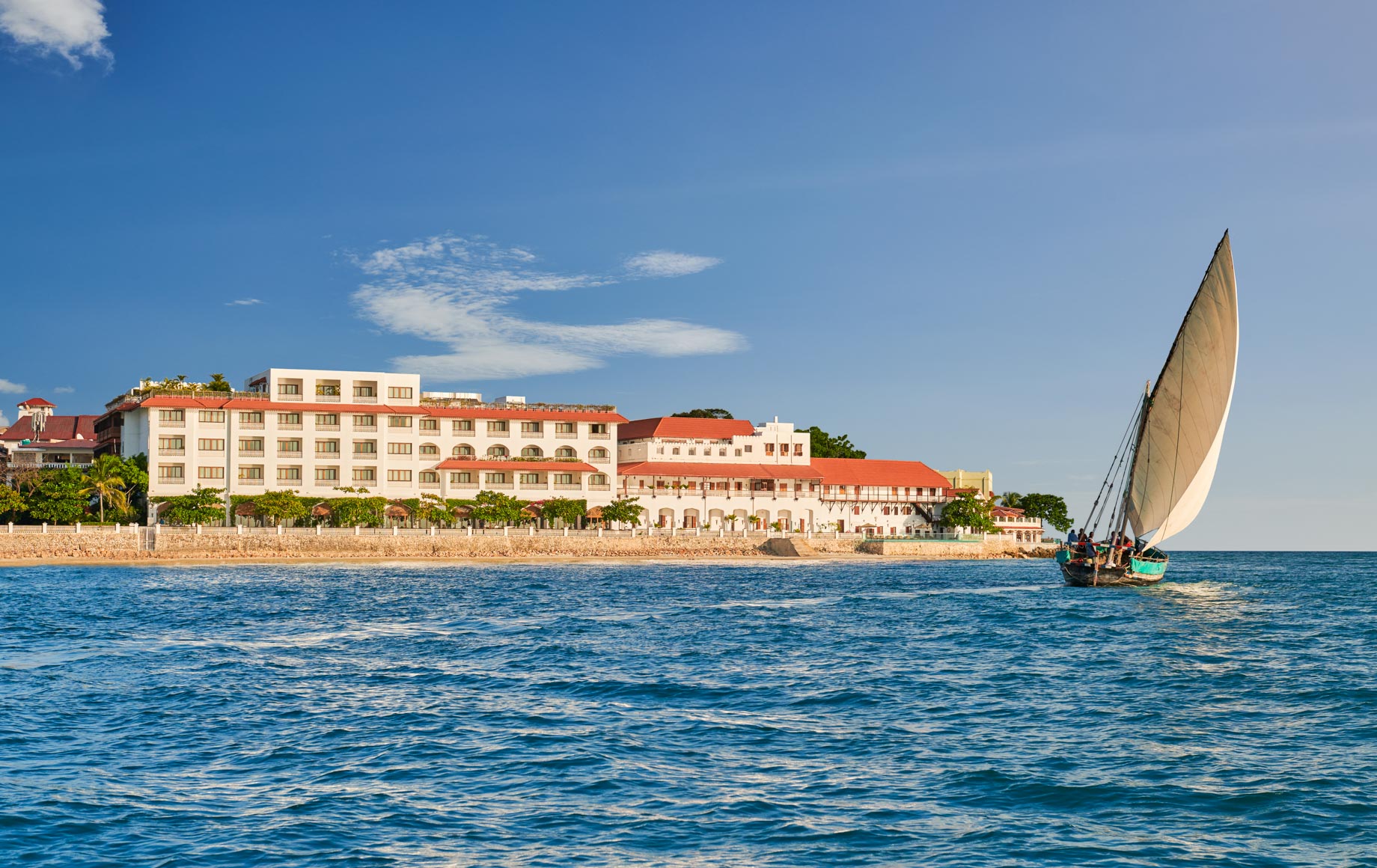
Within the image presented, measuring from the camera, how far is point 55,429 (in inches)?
7195

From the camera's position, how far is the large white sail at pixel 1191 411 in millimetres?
61156

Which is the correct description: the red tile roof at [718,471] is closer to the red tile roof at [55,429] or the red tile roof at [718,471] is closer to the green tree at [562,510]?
the green tree at [562,510]

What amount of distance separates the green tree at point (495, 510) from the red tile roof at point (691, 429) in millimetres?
27945

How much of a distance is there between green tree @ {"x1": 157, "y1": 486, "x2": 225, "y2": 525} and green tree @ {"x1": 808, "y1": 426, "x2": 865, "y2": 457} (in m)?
84.7

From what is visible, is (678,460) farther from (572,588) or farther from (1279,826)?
(1279,826)

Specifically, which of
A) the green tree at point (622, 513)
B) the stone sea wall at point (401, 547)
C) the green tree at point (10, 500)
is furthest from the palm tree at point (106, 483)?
the green tree at point (622, 513)

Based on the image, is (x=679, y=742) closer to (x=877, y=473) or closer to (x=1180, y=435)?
(x=1180, y=435)

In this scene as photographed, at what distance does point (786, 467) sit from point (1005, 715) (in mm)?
117723

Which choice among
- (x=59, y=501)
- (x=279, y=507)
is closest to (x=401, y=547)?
(x=279, y=507)

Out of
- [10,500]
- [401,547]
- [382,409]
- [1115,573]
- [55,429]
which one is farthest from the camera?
[55,429]

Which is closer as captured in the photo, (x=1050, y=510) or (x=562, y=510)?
(x=562, y=510)

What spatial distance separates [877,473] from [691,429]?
25362 mm

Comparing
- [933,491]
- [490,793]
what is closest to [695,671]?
[490,793]

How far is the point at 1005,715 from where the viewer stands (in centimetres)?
2453
